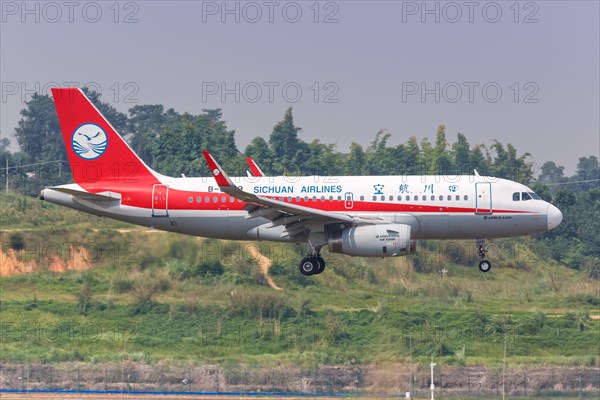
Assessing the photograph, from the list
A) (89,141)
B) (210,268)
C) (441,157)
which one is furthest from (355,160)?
(89,141)

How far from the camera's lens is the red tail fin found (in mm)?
57250

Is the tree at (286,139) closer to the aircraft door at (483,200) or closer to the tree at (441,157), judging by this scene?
the tree at (441,157)

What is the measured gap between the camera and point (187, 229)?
183 ft

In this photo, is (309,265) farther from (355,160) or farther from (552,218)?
(355,160)

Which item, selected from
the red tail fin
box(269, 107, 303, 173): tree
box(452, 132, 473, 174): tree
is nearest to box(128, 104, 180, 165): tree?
box(269, 107, 303, 173): tree

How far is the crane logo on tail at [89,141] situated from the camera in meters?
58.4

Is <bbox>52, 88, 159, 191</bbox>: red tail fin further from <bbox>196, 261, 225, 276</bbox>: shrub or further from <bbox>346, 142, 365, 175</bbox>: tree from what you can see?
<bbox>346, 142, 365, 175</bbox>: tree

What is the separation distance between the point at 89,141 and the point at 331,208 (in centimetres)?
1317

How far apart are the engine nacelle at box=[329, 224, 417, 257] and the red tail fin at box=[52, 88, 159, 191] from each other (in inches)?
409

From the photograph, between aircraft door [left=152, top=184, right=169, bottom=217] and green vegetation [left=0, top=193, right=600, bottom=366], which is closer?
aircraft door [left=152, top=184, right=169, bottom=217]

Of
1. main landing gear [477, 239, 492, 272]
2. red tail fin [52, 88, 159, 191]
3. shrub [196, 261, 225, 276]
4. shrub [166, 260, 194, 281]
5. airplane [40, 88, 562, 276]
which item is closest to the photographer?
airplane [40, 88, 562, 276]

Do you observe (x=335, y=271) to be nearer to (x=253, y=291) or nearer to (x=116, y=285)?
(x=253, y=291)

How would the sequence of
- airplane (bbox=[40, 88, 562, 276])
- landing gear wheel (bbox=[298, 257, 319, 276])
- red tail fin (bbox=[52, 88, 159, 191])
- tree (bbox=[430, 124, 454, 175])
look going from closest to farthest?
1. airplane (bbox=[40, 88, 562, 276])
2. landing gear wheel (bbox=[298, 257, 319, 276])
3. red tail fin (bbox=[52, 88, 159, 191])
4. tree (bbox=[430, 124, 454, 175])

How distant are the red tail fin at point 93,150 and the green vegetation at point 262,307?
36.7ft
